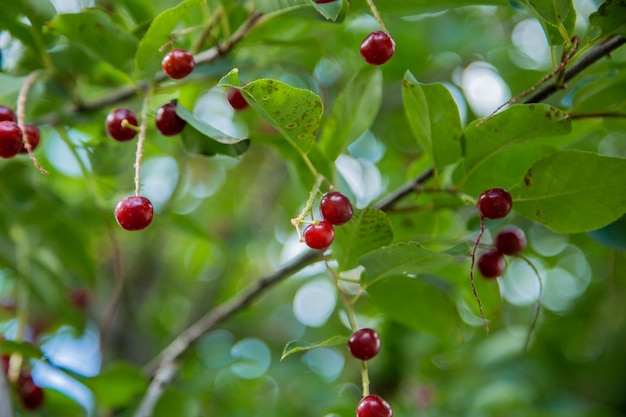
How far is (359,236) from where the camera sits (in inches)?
30.6

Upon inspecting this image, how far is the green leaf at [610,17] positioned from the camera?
745mm

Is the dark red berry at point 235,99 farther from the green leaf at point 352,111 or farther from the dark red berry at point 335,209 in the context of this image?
the dark red berry at point 335,209

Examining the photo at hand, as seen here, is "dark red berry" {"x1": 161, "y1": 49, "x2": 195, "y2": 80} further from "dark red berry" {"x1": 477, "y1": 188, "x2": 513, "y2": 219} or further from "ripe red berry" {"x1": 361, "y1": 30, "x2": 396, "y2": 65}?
"dark red berry" {"x1": 477, "y1": 188, "x2": 513, "y2": 219}

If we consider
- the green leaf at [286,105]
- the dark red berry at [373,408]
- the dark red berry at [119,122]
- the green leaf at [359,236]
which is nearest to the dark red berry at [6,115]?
the dark red berry at [119,122]

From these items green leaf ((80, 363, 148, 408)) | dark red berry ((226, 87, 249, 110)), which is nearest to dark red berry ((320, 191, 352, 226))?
dark red berry ((226, 87, 249, 110))

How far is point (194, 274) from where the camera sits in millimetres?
2500

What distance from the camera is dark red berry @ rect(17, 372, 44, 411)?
114 centimetres

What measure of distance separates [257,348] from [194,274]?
1.61ft

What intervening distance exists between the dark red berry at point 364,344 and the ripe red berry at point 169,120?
0.34 metres

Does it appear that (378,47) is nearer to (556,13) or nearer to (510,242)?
(556,13)

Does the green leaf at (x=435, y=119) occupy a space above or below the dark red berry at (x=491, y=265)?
above

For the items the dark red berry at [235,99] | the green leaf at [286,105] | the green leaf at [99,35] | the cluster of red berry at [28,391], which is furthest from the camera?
the cluster of red berry at [28,391]

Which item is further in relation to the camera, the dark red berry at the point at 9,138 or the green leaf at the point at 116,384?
Answer: the green leaf at the point at 116,384

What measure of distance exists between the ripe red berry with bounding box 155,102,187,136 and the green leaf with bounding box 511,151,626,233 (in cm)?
42
